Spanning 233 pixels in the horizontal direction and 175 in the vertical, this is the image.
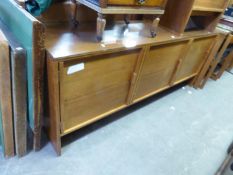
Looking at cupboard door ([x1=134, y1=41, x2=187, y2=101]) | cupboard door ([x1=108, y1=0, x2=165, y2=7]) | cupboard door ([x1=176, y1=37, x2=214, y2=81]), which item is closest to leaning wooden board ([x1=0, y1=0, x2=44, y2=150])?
cupboard door ([x1=108, y1=0, x2=165, y2=7])

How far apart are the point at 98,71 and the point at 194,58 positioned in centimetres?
134

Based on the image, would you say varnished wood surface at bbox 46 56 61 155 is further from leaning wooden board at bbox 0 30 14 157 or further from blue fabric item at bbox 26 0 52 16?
blue fabric item at bbox 26 0 52 16

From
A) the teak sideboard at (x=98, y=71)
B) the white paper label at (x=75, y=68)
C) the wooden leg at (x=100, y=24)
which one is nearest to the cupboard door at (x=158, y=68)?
the teak sideboard at (x=98, y=71)

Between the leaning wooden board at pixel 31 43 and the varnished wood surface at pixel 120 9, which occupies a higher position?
the varnished wood surface at pixel 120 9

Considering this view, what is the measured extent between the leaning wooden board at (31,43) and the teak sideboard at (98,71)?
0.05 m

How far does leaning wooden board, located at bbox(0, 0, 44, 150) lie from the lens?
0.85 metres

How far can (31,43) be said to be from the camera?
0.87 meters

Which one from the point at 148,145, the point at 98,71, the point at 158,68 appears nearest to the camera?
the point at 98,71

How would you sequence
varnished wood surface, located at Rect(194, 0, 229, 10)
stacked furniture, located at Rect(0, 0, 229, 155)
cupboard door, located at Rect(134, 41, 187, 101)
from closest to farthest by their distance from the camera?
stacked furniture, located at Rect(0, 0, 229, 155)
cupboard door, located at Rect(134, 41, 187, 101)
varnished wood surface, located at Rect(194, 0, 229, 10)

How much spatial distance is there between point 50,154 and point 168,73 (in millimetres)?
1212

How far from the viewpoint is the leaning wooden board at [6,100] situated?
0.88m

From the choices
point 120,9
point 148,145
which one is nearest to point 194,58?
point 148,145

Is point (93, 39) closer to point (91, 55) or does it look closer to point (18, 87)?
point (91, 55)

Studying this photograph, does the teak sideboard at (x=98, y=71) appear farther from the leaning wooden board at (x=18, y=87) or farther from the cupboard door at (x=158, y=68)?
the leaning wooden board at (x=18, y=87)
